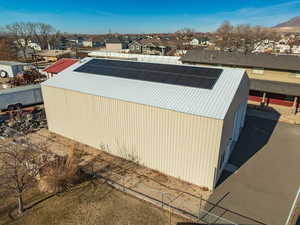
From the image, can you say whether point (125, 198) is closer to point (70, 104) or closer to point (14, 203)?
point (14, 203)

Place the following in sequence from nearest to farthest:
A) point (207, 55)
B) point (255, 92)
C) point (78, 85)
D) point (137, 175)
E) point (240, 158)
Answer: point (137, 175) → point (240, 158) → point (78, 85) → point (255, 92) → point (207, 55)

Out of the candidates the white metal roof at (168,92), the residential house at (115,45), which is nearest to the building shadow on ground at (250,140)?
A: the white metal roof at (168,92)

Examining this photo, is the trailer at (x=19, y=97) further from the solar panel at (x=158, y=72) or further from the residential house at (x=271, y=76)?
the residential house at (x=271, y=76)

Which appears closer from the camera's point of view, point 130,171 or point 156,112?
point 156,112

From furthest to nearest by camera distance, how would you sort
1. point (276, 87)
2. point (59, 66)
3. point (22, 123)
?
point (59, 66) → point (276, 87) → point (22, 123)

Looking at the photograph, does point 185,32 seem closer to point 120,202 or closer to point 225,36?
point 225,36

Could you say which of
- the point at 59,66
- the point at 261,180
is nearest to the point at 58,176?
the point at 261,180

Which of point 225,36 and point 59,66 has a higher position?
point 225,36

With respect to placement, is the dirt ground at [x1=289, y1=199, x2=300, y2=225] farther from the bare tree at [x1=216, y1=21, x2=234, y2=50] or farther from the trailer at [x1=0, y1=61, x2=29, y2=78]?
the bare tree at [x1=216, y1=21, x2=234, y2=50]

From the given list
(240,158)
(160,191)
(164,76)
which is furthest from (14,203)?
(240,158)
